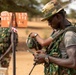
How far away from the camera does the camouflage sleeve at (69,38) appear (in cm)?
281

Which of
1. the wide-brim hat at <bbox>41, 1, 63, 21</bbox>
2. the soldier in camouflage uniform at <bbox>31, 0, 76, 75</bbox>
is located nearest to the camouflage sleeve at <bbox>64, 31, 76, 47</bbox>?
the soldier in camouflage uniform at <bbox>31, 0, 76, 75</bbox>

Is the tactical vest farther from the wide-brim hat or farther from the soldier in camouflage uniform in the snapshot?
the wide-brim hat

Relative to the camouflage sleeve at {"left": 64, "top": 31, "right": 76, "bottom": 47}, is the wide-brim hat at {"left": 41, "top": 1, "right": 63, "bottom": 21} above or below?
above

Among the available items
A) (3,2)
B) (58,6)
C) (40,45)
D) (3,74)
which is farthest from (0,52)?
(3,2)

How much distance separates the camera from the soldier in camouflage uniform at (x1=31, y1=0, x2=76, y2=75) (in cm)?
282

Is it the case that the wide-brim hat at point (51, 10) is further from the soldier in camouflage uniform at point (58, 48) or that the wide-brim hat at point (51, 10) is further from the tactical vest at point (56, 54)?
the tactical vest at point (56, 54)

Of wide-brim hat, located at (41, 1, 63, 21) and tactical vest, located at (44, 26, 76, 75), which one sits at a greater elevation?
wide-brim hat, located at (41, 1, 63, 21)

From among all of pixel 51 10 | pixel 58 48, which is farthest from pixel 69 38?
pixel 51 10

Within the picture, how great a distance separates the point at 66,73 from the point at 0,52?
3.21 meters

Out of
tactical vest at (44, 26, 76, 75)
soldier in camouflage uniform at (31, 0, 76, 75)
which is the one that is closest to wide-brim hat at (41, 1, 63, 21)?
soldier in camouflage uniform at (31, 0, 76, 75)

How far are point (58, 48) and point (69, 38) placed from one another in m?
0.24

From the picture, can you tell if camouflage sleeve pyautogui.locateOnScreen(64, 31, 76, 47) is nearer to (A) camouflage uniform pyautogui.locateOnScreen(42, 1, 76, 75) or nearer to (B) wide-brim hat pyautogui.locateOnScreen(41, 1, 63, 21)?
(A) camouflage uniform pyautogui.locateOnScreen(42, 1, 76, 75)

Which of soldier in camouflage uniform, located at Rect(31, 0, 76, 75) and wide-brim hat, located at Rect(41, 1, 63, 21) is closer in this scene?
soldier in camouflage uniform, located at Rect(31, 0, 76, 75)

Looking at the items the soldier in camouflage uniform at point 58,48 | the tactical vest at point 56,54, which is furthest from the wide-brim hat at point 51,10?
the tactical vest at point 56,54
